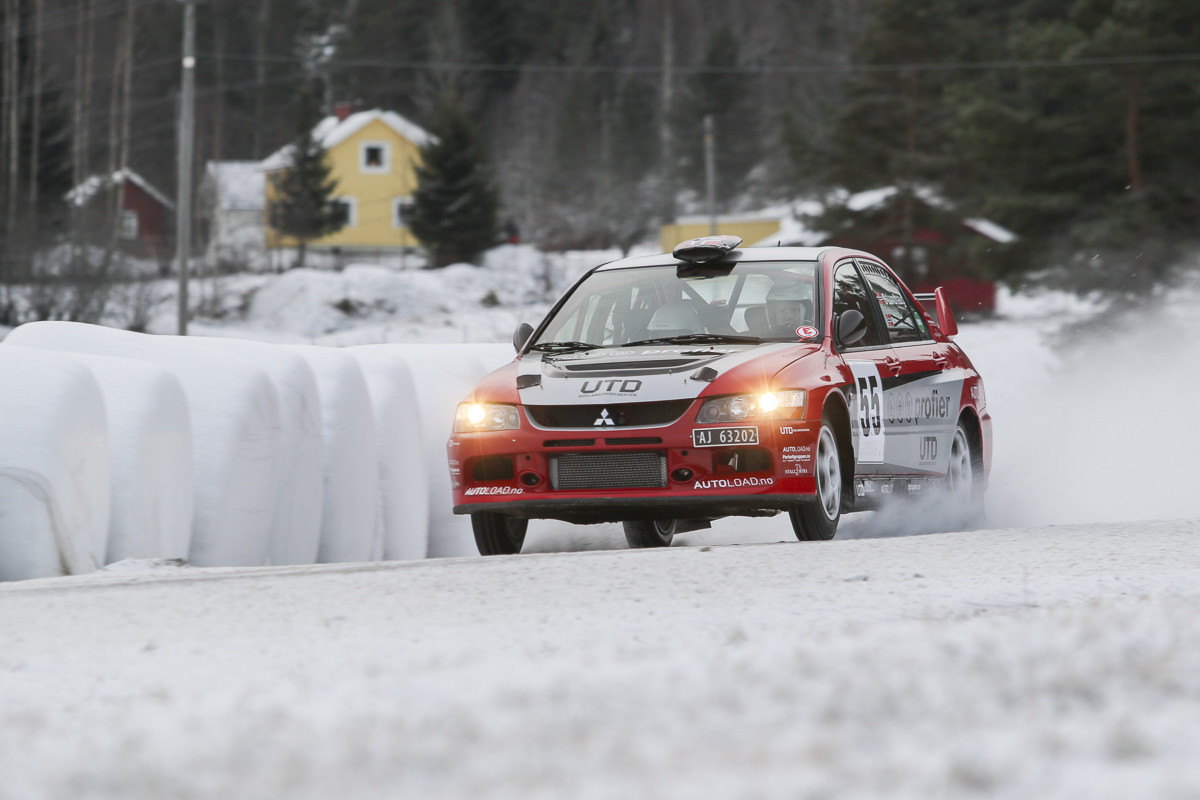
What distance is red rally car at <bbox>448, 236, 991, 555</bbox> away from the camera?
766 centimetres

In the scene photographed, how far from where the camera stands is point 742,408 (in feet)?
25.1

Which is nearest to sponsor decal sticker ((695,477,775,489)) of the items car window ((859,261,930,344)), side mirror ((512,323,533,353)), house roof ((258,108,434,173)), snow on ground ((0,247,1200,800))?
snow on ground ((0,247,1200,800))

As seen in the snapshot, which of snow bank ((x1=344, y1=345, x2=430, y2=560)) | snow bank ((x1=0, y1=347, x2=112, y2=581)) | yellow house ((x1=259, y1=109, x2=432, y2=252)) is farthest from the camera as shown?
yellow house ((x1=259, y1=109, x2=432, y2=252))

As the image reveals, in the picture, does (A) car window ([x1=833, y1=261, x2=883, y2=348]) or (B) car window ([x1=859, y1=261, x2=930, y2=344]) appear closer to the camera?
(A) car window ([x1=833, y1=261, x2=883, y2=348])

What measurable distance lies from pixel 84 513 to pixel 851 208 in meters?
39.5

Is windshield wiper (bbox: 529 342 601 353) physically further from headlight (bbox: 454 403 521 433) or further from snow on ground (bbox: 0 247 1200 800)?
snow on ground (bbox: 0 247 1200 800)

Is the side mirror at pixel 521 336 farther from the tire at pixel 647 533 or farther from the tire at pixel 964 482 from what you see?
the tire at pixel 964 482

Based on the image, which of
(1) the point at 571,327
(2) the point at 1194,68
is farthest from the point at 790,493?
(2) the point at 1194,68

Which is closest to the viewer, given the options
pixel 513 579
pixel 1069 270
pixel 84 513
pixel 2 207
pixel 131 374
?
pixel 513 579

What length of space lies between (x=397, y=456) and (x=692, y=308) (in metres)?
2.11

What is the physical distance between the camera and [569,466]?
7805 millimetres

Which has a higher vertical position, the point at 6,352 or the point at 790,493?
the point at 6,352

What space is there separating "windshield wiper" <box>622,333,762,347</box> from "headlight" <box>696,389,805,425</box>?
64 centimetres

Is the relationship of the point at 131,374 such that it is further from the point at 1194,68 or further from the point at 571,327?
the point at 1194,68
